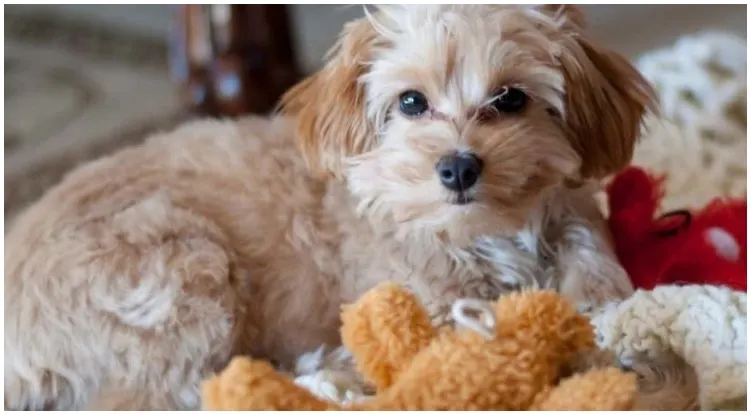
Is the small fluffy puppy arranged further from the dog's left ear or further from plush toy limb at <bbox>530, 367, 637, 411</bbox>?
plush toy limb at <bbox>530, 367, 637, 411</bbox>

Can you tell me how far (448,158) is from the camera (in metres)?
1.38

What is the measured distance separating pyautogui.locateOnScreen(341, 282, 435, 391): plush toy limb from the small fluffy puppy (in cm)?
20

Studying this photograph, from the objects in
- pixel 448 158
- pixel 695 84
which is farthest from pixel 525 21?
pixel 695 84

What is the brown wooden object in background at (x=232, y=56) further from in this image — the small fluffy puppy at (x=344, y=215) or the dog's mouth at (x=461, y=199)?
the dog's mouth at (x=461, y=199)

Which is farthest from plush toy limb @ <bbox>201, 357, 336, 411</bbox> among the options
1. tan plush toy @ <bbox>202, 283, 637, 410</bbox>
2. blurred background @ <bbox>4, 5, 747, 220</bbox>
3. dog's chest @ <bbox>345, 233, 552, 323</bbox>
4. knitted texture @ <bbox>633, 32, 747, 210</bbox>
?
blurred background @ <bbox>4, 5, 747, 220</bbox>

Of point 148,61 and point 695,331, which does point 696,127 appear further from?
point 148,61

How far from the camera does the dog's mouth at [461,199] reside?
1386 mm

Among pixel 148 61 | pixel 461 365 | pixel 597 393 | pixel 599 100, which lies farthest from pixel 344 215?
pixel 148 61

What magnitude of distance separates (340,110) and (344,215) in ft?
0.66

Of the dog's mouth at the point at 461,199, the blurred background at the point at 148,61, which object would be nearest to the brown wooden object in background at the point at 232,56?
the blurred background at the point at 148,61

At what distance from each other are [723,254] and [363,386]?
0.60m

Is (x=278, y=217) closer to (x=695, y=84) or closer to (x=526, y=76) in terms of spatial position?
(x=526, y=76)

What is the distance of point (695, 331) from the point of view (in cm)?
134

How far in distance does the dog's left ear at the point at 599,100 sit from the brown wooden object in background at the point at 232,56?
1.27 m
